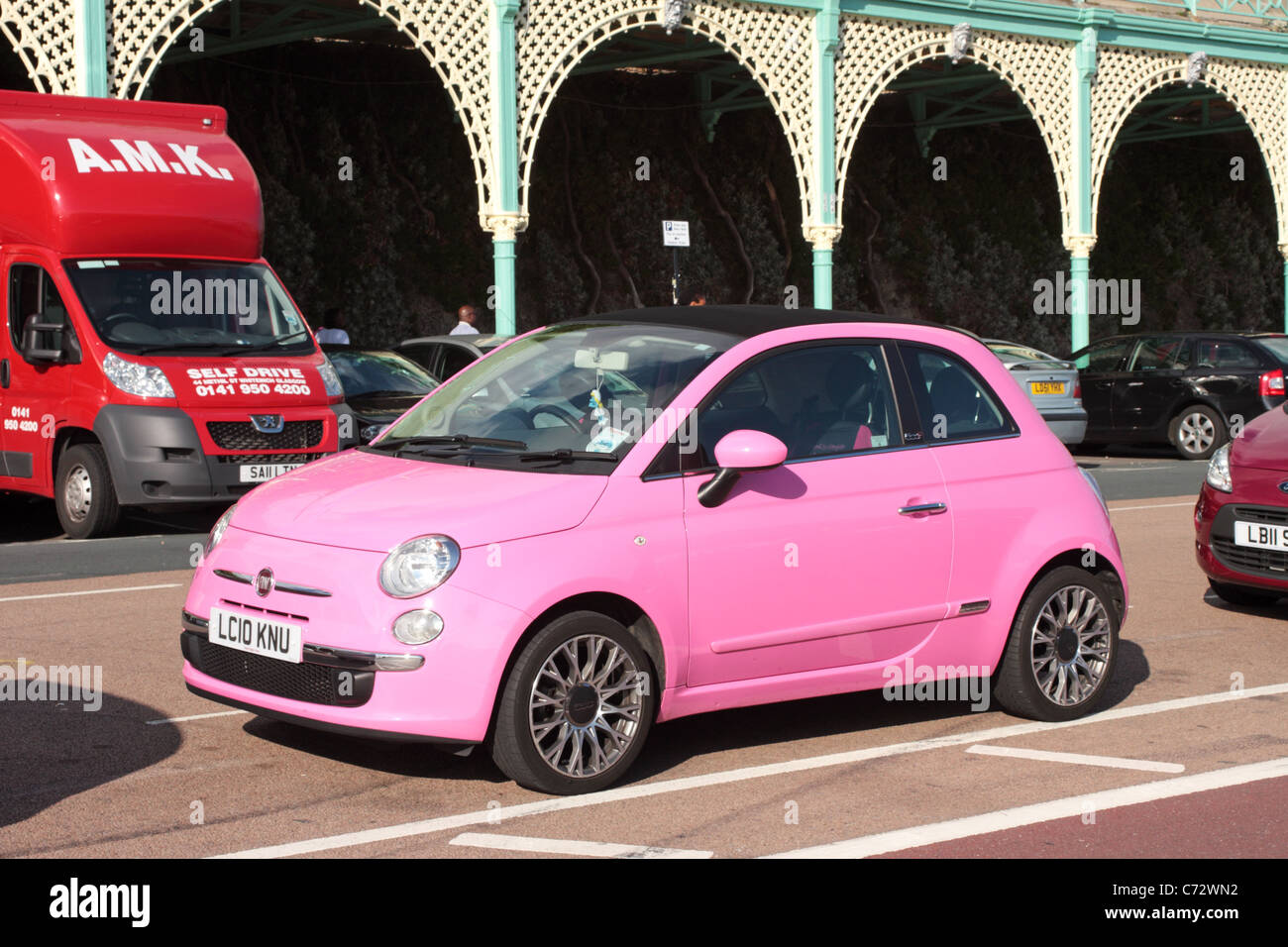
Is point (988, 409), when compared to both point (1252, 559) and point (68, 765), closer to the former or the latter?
point (1252, 559)

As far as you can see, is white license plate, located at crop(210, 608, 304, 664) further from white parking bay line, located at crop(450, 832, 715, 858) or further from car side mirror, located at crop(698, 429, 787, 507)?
car side mirror, located at crop(698, 429, 787, 507)

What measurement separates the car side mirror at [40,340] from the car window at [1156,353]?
13.9 m

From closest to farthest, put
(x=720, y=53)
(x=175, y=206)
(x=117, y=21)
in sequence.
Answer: (x=175, y=206) < (x=117, y=21) < (x=720, y=53)

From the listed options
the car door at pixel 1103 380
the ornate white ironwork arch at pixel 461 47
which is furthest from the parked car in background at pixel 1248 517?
the car door at pixel 1103 380

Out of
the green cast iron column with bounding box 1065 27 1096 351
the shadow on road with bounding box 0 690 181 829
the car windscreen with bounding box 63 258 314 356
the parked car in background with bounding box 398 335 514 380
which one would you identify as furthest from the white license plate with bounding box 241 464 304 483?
the green cast iron column with bounding box 1065 27 1096 351

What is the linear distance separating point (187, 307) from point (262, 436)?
3.87ft

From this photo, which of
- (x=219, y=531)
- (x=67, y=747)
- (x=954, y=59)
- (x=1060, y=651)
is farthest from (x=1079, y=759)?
(x=954, y=59)

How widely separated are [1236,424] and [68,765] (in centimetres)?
1744

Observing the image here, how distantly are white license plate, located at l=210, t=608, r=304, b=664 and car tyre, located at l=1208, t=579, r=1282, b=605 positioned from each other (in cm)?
591

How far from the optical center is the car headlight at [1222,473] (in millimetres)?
9500

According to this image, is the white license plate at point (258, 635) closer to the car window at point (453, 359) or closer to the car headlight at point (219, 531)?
the car headlight at point (219, 531)

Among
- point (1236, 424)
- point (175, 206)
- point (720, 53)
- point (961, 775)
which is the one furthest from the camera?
point (720, 53)

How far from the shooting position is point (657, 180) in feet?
97.9

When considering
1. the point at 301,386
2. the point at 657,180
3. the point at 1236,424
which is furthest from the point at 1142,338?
the point at 301,386
